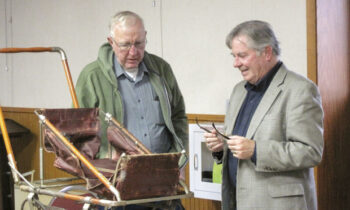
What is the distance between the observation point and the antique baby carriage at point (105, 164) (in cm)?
211

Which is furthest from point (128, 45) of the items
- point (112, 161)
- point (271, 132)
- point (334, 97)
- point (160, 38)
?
point (160, 38)

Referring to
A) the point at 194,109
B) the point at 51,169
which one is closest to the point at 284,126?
the point at 194,109

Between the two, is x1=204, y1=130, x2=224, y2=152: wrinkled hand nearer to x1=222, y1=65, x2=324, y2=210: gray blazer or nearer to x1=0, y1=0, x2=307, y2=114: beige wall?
x1=222, y1=65, x2=324, y2=210: gray blazer

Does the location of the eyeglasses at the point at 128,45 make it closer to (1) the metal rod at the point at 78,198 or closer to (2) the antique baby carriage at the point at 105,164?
(2) the antique baby carriage at the point at 105,164

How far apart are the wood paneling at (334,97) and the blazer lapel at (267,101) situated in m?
1.27

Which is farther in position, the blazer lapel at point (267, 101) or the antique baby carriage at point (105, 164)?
the blazer lapel at point (267, 101)

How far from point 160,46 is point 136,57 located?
2043mm

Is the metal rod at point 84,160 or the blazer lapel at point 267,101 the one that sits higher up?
Answer: the blazer lapel at point 267,101

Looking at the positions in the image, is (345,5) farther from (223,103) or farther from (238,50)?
(238,50)

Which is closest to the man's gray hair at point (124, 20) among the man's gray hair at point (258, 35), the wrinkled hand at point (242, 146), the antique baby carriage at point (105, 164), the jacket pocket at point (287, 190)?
the antique baby carriage at point (105, 164)

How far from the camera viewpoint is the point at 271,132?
7.62 ft

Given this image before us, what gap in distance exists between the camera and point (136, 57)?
257cm

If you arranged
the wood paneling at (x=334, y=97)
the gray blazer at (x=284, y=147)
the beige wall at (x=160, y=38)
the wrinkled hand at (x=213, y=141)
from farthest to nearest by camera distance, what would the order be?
the beige wall at (x=160, y=38) < the wood paneling at (x=334, y=97) < the wrinkled hand at (x=213, y=141) < the gray blazer at (x=284, y=147)

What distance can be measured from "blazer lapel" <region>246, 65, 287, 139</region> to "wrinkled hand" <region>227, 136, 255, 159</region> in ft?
0.26
